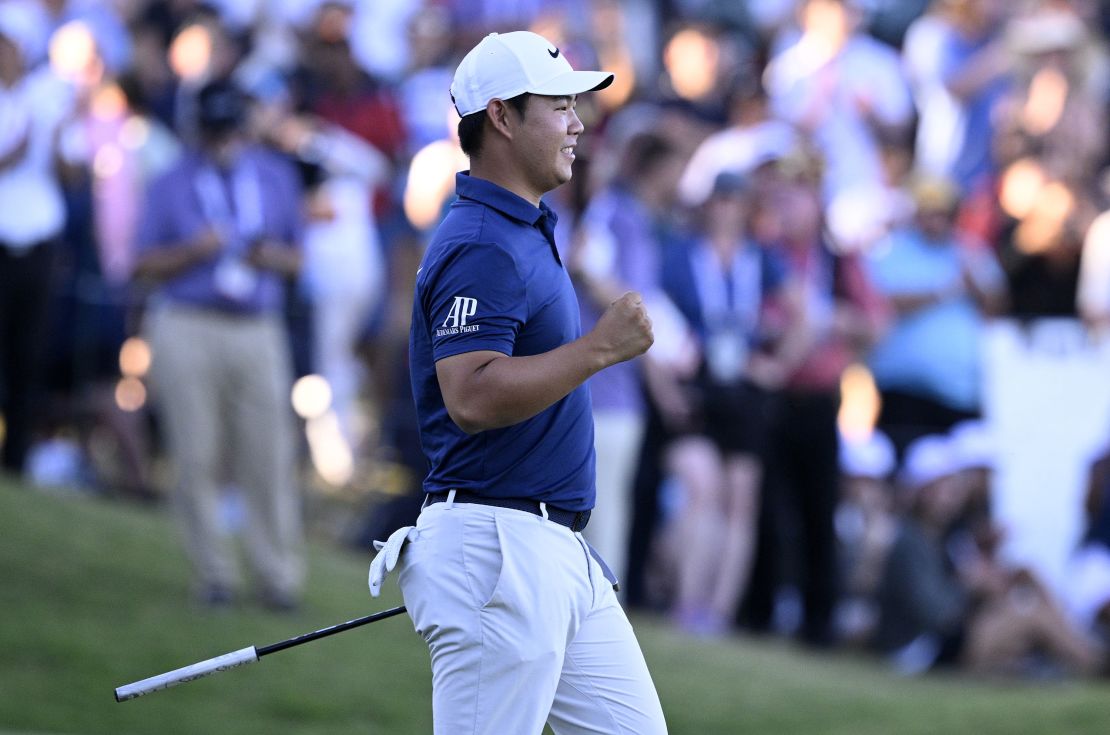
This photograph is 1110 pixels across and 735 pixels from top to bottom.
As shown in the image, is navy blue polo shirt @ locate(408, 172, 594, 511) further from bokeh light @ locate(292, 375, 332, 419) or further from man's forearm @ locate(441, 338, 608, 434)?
bokeh light @ locate(292, 375, 332, 419)

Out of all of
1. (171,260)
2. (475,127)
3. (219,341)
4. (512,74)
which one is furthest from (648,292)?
(512,74)

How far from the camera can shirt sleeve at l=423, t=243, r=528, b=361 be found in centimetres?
418

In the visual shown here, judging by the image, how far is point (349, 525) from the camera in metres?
12.1

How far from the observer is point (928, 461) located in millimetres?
11336

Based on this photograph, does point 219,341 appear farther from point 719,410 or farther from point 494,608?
point 494,608

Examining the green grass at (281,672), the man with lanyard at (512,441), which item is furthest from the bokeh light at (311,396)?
the man with lanyard at (512,441)

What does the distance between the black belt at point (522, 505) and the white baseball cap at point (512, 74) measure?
38.0 inches

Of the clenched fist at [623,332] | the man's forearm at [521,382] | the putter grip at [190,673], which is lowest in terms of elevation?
the putter grip at [190,673]

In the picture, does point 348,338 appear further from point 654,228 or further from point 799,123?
point 799,123

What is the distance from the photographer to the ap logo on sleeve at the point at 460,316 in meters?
4.18

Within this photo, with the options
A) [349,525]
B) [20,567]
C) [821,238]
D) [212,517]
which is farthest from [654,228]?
[20,567]

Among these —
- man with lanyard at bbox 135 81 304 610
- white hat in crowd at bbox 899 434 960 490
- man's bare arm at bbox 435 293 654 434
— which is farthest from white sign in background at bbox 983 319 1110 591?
man's bare arm at bbox 435 293 654 434

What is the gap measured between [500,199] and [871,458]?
25.1 feet

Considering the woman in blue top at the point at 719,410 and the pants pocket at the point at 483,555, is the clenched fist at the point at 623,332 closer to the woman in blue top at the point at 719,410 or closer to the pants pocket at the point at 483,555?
the pants pocket at the point at 483,555
